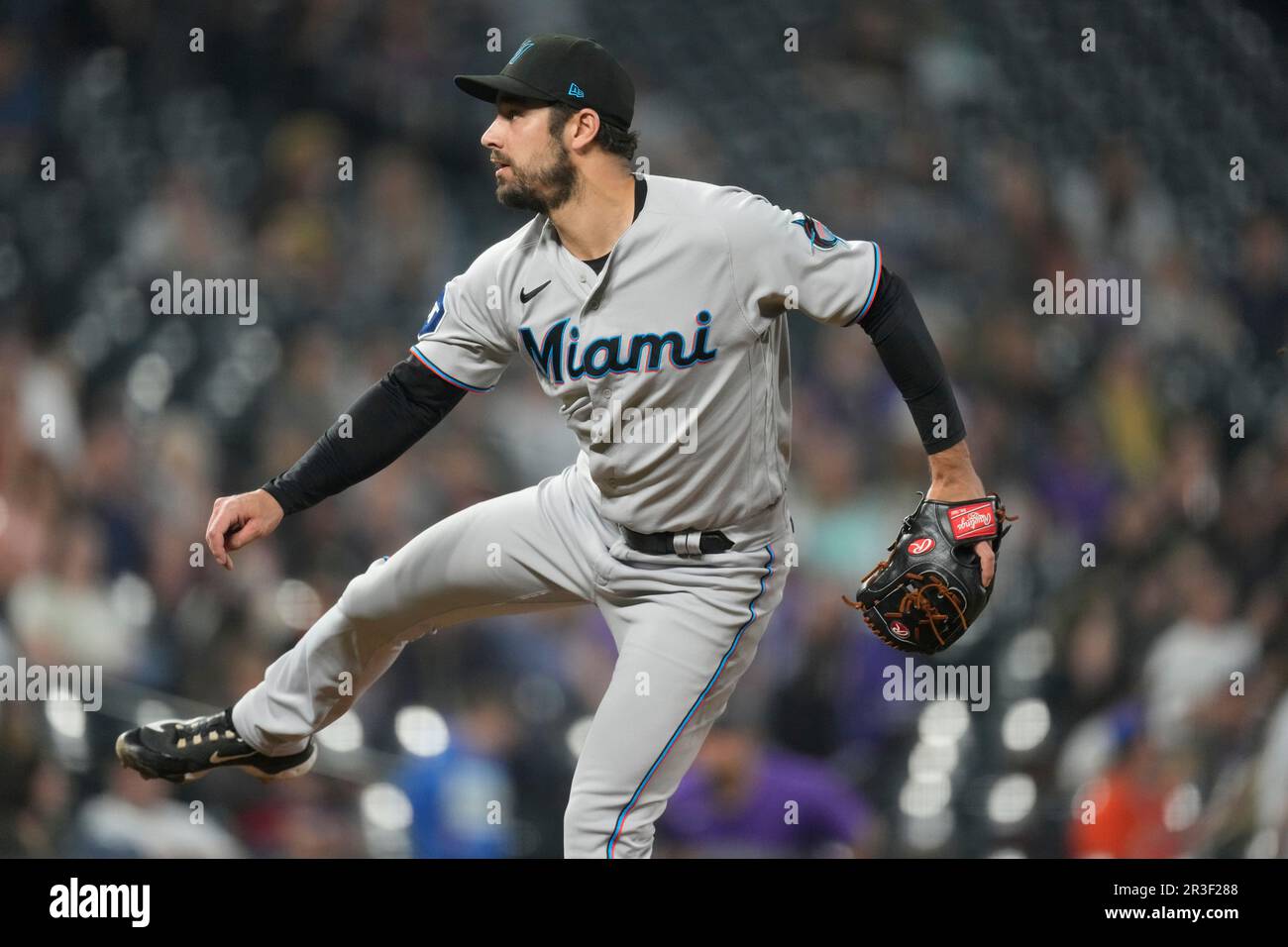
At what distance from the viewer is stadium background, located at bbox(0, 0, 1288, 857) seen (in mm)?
3527

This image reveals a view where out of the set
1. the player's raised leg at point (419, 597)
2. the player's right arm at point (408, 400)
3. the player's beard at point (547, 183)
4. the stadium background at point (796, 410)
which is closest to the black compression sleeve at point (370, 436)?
the player's right arm at point (408, 400)

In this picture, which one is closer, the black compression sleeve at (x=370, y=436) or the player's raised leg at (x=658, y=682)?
the player's raised leg at (x=658, y=682)

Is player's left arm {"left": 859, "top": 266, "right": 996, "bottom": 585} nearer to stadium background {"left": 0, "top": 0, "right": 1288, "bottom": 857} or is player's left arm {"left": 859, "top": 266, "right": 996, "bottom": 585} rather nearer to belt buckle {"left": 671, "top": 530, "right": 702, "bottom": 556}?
belt buckle {"left": 671, "top": 530, "right": 702, "bottom": 556}

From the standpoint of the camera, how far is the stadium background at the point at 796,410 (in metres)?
3.53

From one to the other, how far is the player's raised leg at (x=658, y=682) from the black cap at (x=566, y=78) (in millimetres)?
717

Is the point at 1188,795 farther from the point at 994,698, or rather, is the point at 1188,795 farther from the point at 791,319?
the point at 791,319

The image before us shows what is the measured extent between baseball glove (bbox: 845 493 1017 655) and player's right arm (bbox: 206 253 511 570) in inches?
27.9

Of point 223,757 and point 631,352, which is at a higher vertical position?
point 631,352

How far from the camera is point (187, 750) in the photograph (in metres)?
2.36

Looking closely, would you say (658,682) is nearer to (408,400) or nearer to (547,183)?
(408,400)

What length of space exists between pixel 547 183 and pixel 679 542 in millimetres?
581

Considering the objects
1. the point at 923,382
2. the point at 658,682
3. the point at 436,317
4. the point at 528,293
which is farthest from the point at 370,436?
the point at 923,382

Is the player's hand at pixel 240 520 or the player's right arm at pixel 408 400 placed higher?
the player's right arm at pixel 408 400

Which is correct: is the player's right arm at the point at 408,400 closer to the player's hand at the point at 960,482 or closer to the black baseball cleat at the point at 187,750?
the black baseball cleat at the point at 187,750
